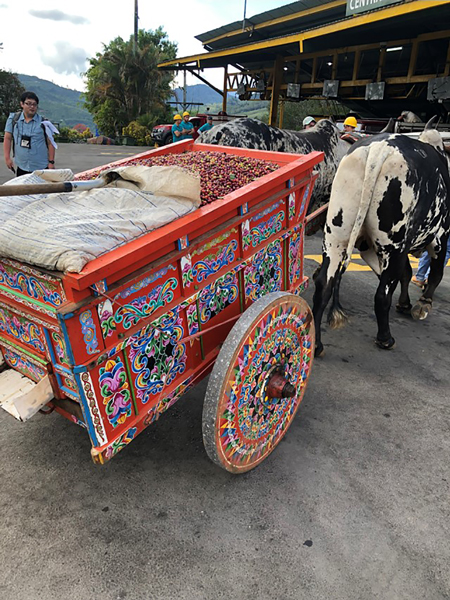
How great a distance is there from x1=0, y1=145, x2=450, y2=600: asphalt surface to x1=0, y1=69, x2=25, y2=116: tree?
28952 millimetres

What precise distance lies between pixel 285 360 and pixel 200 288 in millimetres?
628

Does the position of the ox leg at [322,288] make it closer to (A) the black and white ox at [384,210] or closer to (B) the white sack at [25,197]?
(A) the black and white ox at [384,210]

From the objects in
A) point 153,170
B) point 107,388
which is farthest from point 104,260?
point 153,170

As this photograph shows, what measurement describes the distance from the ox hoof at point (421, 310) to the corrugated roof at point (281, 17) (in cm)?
1190

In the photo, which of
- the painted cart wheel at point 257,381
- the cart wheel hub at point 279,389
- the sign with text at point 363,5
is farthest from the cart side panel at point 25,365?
the sign with text at point 363,5

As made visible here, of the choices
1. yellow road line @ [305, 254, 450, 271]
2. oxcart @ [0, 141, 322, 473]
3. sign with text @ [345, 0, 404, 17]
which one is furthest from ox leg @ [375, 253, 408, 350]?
sign with text @ [345, 0, 404, 17]

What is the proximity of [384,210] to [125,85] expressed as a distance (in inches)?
1066

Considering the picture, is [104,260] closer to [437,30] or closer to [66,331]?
[66,331]

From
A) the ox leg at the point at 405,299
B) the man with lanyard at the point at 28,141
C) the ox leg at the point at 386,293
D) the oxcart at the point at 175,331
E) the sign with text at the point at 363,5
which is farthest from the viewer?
the sign with text at the point at 363,5

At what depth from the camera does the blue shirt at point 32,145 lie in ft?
15.7

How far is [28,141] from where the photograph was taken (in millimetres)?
4816

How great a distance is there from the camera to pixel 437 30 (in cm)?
1046

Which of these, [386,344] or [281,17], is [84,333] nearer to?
[386,344]

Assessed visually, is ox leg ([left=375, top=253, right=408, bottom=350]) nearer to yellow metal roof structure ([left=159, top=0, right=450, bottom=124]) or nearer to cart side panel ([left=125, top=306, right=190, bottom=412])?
cart side panel ([left=125, top=306, right=190, bottom=412])
